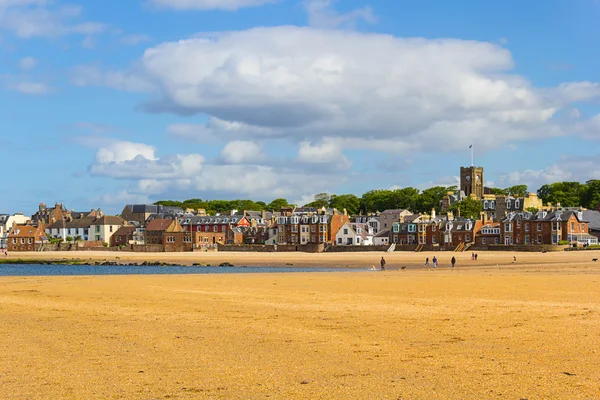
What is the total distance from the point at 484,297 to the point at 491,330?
8.14 metres

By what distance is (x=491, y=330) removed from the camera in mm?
15734

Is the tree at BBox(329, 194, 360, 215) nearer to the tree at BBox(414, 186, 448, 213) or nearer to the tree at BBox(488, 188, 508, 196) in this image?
the tree at BBox(414, 186, 448, 213)

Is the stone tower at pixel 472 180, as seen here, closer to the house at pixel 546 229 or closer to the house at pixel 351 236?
the house at pixel 351 236

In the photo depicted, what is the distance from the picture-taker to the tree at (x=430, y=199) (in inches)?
5940

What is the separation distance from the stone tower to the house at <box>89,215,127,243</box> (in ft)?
274

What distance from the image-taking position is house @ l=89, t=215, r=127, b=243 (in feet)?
419

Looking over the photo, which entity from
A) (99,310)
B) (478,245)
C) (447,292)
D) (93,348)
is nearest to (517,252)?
(478,245)

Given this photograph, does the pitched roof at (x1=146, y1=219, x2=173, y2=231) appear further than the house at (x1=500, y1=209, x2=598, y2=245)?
Yes

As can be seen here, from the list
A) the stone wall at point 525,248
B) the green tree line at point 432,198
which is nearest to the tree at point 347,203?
the green tree line at point 432,198

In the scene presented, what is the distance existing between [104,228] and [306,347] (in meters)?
119

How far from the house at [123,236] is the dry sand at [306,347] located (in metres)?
102

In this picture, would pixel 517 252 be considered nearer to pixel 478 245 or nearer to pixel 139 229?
pixel 478 245

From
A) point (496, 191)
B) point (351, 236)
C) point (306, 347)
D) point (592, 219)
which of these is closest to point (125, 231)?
point (351, 236)

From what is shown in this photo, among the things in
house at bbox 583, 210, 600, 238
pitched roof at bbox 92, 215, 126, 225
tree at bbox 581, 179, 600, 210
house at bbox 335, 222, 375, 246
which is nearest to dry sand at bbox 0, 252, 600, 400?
house at bbox 583, 210, 600, 238
